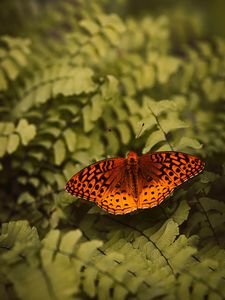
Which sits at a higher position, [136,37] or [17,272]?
[136,37]

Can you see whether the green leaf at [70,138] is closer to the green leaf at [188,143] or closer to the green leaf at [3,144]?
the green leaf at [3,144]

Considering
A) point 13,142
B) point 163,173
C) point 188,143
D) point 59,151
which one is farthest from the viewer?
point 59,151

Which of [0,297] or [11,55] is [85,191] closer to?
[0,297]

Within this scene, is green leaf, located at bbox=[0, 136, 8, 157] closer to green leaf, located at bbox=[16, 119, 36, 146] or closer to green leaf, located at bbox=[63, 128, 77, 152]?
green leaf, located at bbox=[16, 119, 36, 146]

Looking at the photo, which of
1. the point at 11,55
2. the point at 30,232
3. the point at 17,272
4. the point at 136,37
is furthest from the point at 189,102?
the point at 17,272

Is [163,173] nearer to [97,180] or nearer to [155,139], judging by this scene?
[155,139]

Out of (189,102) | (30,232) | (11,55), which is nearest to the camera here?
(30,232)

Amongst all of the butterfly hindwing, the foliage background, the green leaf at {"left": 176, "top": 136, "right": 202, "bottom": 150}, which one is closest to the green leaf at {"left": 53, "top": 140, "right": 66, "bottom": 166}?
the foliage background

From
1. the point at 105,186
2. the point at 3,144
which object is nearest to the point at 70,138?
the point at 3,144
